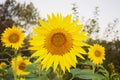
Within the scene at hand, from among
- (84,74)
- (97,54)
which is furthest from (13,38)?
(84,74)

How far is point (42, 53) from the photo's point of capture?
2.49 m

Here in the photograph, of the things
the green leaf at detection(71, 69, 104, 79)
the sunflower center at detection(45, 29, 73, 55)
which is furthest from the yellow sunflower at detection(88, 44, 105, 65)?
the sunflower center at detection(45, 29, 73, 55)

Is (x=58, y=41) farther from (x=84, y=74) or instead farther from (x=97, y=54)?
(x=97, y=54)

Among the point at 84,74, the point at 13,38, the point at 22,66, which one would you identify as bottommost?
the point at 22,66

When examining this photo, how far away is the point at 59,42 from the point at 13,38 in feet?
9.16

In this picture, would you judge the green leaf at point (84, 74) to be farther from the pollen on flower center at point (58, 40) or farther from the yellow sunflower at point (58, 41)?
the pollen on flower center at point (58, 40)

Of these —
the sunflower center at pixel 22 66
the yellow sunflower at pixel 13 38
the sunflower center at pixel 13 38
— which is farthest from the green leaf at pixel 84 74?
the sunflower center at pixel 22 66

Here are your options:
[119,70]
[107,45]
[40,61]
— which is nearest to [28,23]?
[107,45]

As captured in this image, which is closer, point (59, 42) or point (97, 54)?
point (59, 42)

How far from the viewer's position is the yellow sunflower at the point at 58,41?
240 centimetres

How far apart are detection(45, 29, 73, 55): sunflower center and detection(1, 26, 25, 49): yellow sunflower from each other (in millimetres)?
2492

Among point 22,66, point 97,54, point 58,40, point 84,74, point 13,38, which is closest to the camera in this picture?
point 58,40

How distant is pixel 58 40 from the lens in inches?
96.0

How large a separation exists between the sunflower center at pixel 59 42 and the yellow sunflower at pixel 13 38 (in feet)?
8.18
